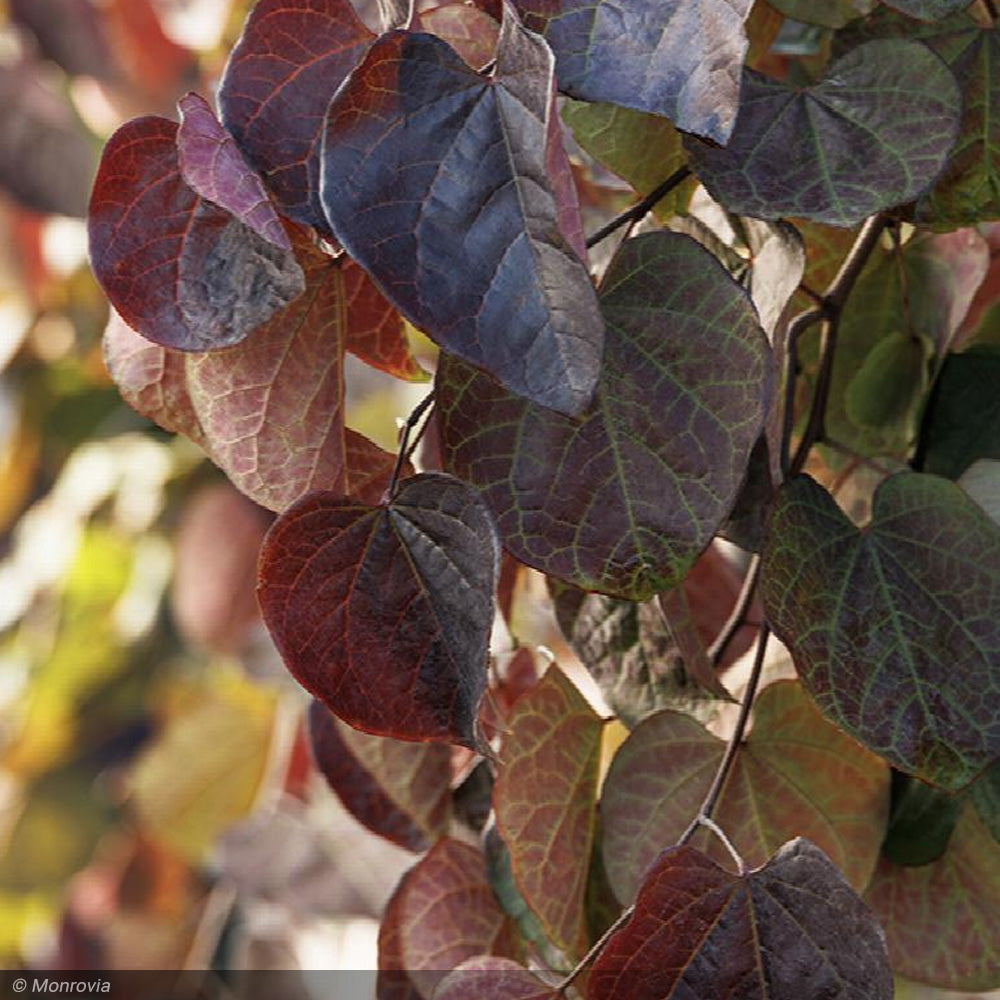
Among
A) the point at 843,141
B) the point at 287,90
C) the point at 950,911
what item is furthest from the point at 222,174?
the point at 950,911

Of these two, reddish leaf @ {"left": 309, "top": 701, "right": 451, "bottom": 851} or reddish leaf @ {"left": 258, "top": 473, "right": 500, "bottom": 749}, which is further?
reddish leaf @ {"left": 309, "top": 701, "right": 451, "bottom": 851}

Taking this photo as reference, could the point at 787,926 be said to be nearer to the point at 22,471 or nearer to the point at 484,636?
the point at 484,636

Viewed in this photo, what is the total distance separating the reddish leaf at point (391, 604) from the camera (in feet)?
1.07

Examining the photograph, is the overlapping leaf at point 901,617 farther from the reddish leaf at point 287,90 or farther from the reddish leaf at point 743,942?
the reddish leaf at point 287,90

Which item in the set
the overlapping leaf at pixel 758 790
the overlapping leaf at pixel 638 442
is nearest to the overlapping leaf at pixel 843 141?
the overlapping leaf at pixel 638 442

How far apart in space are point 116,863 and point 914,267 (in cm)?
106

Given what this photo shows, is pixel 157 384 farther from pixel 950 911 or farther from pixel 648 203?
pixel 950 911

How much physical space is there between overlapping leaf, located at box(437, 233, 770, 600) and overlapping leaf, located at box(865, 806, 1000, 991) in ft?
0.53

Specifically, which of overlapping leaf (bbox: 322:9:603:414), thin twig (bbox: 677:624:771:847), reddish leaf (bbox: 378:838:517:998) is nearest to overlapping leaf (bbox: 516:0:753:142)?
overlapping leaf (bbox: 322:9:603:414)

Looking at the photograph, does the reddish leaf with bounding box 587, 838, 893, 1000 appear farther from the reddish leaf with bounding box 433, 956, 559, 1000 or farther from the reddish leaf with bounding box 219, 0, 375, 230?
the reddish leaf with bounding box 219, 0, 375, 230

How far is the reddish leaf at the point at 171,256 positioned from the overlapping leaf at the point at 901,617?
14 cm

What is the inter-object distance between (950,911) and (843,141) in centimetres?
22

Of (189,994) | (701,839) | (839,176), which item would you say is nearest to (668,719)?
(701,839)

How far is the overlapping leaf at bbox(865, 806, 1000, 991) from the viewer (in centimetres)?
41
